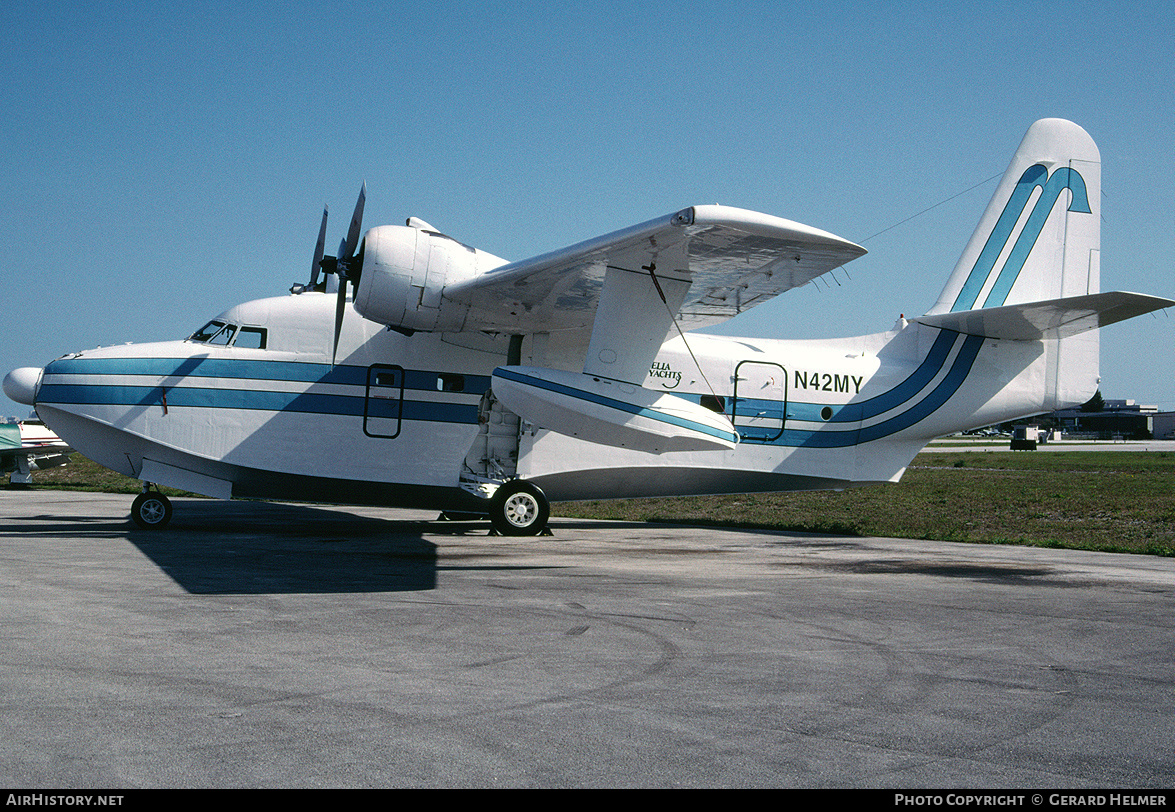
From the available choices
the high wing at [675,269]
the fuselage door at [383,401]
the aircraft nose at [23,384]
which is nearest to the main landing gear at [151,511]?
the aircraft nose at [23,384]

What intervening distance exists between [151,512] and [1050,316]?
14553mm

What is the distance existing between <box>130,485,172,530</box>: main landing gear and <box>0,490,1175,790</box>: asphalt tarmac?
9.05ft

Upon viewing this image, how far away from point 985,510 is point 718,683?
18.4 m

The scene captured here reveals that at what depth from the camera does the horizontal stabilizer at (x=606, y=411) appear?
414 inches

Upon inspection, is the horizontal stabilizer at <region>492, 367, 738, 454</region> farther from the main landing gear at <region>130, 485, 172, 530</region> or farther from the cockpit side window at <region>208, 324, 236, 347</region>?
the main landing gear at <region>130, 485, 172, 530</region>

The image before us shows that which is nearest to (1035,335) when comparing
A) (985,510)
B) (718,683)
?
(985,510)

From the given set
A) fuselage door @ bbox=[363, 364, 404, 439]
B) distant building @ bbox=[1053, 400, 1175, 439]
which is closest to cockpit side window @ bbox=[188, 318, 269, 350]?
fuselage door @ bbox=[363, 364, 404, 439]

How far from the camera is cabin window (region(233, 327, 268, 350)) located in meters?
13.4

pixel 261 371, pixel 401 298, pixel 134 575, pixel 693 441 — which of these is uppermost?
pixel 401 298

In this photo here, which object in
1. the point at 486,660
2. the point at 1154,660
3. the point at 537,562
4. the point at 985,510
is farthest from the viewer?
the point at 985,510

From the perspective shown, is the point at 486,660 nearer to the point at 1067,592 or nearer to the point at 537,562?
the point at 537,562

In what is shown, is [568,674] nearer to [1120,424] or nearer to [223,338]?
[223,338]

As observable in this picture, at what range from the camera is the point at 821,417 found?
15.2 m
